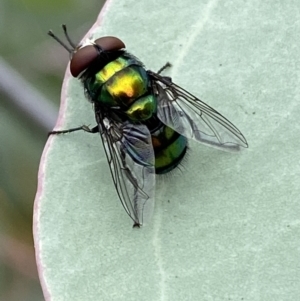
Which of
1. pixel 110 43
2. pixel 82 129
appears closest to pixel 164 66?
pixel 110 43

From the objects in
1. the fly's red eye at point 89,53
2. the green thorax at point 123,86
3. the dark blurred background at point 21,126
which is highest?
the fly's red eye at point 89,53

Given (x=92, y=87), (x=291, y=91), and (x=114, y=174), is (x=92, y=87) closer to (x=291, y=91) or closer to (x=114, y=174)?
(x=114, y=174)

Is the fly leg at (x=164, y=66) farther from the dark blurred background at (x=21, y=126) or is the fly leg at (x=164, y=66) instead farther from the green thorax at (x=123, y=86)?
the dark blurred background at (x=21, y=126)

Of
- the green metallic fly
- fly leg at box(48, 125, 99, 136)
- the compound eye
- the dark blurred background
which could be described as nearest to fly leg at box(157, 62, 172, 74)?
the green metallic fly

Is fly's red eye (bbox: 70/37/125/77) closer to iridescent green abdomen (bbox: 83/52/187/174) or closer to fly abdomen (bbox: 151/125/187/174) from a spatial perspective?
iridescent green abdomen (bbox: 83/52/187/174)

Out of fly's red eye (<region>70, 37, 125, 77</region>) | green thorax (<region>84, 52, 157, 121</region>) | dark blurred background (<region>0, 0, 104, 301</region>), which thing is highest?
fly's red eye (<region>70, 37, 125, 77</region>)

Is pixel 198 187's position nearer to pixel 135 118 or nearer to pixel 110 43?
pixel 135 118

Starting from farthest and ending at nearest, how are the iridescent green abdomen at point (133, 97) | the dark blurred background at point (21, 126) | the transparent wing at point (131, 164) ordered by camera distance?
the dark blurred background at point (21, 126) → the iridescent green abdomen at point (133, 97) → the transparent wing at point (131, 164)

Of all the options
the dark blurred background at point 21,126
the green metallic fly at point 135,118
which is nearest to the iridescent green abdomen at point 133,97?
the green metallic fly at point 135,118
